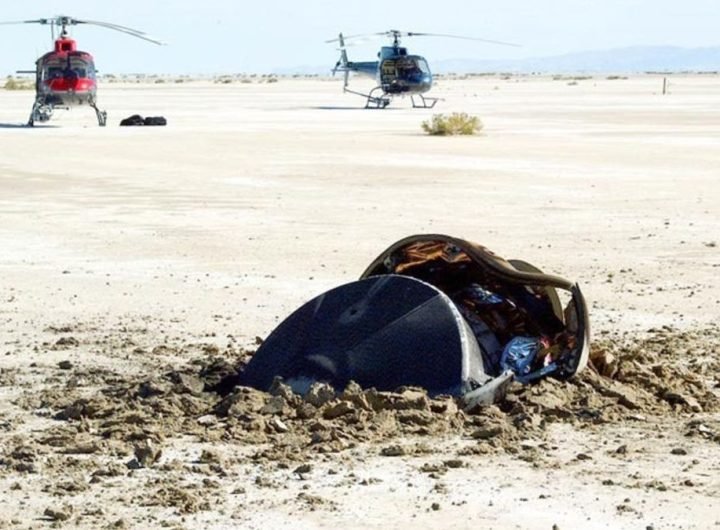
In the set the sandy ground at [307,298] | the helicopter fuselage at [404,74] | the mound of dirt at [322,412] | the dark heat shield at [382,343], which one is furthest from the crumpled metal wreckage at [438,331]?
the helicopter fuselage at [404,74]

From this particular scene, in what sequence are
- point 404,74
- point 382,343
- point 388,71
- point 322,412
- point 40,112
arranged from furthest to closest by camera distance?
point 388,71
point 404,74
point 40,112
point 382,343
point 322,412

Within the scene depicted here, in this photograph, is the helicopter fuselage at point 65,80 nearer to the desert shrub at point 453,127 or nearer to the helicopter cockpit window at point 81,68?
the helicopter cockpit window at point 81,68

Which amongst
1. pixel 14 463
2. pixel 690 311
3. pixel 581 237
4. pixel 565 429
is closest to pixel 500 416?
pixel 565 429

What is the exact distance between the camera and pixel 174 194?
24.9 m

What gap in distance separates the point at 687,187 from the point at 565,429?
17.6 m

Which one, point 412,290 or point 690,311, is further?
point 690,311

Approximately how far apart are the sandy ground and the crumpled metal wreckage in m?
0.42

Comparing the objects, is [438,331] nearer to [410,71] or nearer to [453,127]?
[453,127]

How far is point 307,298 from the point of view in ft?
45.8

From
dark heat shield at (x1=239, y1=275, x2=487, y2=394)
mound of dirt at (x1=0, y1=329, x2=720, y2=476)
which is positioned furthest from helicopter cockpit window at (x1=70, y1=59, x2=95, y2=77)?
dark heat shield at (x1=239, y1=275, x2=487, y2=394)

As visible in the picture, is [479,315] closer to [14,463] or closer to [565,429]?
[565,429]

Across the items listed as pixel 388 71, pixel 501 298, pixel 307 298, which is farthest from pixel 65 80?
pixel 501 298

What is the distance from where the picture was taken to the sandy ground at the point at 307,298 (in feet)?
24.9

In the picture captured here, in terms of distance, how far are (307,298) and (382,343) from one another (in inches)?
183
